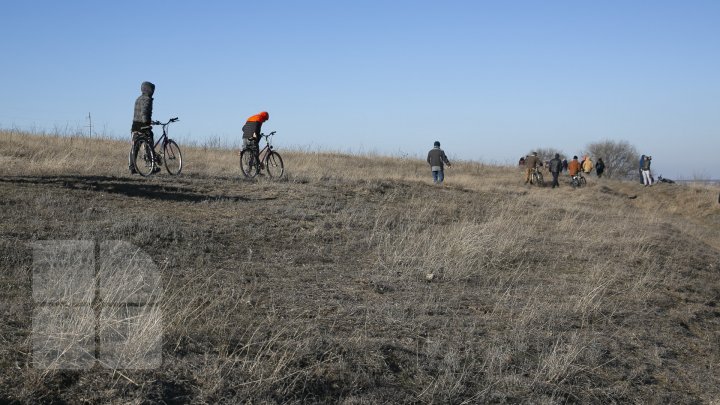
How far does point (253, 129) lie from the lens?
1501cm

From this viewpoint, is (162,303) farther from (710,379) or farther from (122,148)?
(122,148)

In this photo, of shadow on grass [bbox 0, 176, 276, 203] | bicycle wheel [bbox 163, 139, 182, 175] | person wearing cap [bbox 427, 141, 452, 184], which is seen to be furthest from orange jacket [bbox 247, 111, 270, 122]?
person wearing cap [bbox 427, 141, 452, 184]

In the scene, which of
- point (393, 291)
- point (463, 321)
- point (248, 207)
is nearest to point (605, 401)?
point (463, 321)

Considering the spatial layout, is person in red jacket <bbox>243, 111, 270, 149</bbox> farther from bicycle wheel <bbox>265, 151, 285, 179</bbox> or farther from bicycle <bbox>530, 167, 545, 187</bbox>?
bicycle <bbox>530, 167, 545, 187</bbox>

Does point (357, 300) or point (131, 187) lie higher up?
point (131, 187)

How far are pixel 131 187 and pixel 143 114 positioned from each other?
7.21 feet

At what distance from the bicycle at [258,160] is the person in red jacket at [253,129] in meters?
0.09

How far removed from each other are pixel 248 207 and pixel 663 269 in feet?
21.6

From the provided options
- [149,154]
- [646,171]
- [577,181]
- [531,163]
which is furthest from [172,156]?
[646,171]

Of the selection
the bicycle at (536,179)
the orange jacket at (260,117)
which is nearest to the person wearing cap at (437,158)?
the orange jacket at (260,117)

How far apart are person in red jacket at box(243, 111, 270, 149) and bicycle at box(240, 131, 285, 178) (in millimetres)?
90

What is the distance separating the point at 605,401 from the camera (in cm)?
545

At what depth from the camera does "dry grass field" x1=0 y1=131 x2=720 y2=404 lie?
461 cm

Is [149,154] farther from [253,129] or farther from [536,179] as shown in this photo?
[536,179]
